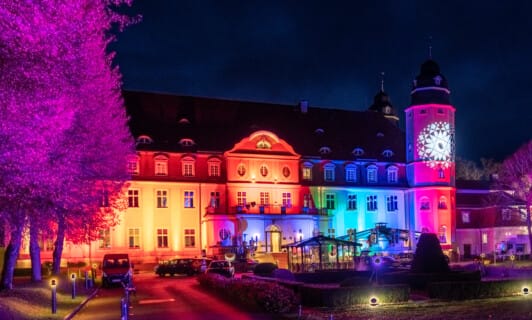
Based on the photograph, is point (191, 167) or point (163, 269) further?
point (191, 167)

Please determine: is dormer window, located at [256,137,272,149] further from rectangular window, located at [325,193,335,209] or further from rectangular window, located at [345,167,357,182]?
rectangular window, located at [345,167,357,182]

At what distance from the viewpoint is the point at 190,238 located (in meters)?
61.3

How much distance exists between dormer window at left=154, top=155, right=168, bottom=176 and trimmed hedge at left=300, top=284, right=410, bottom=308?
36.8 metres

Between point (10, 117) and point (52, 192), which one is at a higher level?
point (10, 117)

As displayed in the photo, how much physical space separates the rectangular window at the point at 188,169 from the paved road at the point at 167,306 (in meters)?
26.2

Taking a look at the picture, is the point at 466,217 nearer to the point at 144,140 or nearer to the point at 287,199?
the point at 287,199

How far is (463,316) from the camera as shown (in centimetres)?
2045

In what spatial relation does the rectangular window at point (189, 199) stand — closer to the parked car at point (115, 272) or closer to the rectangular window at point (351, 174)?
the rectangular window at point (351, 174)

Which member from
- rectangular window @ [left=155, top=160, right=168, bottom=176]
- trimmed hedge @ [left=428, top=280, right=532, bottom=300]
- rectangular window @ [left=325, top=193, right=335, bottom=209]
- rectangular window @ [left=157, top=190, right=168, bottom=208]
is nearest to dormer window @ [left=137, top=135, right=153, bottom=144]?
rectangular window @ [left=155, top=160, right=168, bottom=176]

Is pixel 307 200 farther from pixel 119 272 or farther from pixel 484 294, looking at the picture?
pixel 484 294

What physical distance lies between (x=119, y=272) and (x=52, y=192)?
19.1m

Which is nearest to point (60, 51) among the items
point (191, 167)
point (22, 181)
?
point (22, 181)

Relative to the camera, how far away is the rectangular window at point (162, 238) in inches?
2367

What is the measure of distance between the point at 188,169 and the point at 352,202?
57.7 ft
